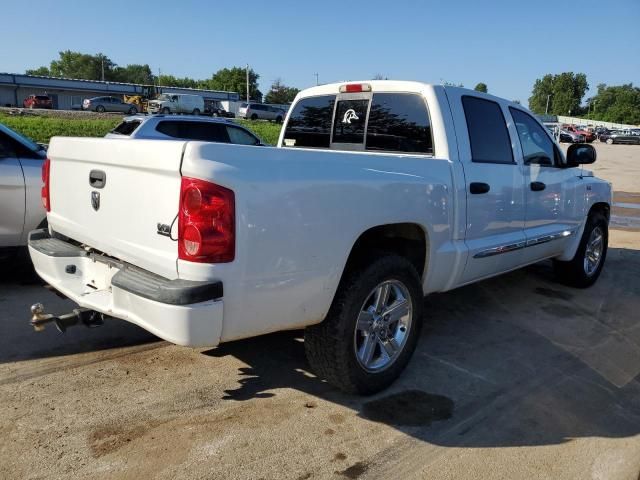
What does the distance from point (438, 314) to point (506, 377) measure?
4.26 ft

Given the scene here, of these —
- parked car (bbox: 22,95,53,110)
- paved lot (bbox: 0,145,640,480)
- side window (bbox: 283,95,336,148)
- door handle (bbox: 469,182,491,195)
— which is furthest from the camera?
parked car (bbox: 22,95,53,110)

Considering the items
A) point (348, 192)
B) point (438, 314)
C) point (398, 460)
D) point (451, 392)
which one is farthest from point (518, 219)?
point (398, 460)

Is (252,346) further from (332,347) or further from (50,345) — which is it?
(50,345)

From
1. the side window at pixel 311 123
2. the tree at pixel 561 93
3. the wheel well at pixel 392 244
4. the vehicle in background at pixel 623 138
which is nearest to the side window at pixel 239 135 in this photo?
the side window at pixel 311 123

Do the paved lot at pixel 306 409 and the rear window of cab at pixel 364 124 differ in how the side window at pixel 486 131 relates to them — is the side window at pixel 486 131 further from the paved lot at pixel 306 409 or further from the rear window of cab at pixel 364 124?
the paved lot at pixel 306 409

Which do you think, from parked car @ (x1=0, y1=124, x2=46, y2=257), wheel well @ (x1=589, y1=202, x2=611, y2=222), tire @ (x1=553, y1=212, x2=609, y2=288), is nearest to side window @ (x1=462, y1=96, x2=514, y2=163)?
tire @ (x1=553, y1=212, x2=609, y2=288)

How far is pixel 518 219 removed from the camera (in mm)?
4566

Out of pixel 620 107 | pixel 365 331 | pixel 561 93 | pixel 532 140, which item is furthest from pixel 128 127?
pixel 561 93

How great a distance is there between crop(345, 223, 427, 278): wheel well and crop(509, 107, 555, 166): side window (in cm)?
155

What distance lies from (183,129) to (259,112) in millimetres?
42793

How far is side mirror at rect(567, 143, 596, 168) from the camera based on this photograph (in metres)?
5.20

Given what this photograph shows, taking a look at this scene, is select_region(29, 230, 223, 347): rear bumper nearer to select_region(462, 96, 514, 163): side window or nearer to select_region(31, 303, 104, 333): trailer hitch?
select_region(31, 303, 104, 333): trailer hitch

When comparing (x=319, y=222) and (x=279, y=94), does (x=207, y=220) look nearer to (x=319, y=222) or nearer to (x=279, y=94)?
(x=319, y=222)

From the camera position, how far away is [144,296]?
2586mm
